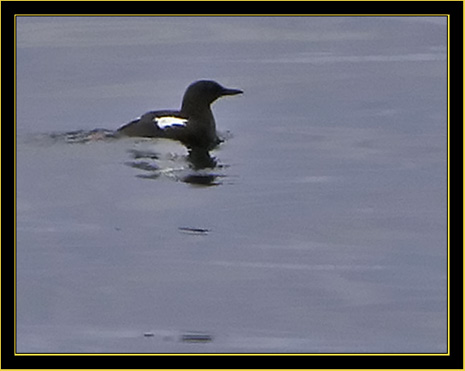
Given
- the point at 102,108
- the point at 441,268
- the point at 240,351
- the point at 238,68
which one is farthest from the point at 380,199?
the point at 238,68

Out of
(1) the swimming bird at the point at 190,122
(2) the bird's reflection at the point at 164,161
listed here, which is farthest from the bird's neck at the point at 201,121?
(2) the bird's reflection at the point at 164,161

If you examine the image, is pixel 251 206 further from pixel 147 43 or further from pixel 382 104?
pixel 147 43

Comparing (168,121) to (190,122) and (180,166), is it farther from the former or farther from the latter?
(180,166)

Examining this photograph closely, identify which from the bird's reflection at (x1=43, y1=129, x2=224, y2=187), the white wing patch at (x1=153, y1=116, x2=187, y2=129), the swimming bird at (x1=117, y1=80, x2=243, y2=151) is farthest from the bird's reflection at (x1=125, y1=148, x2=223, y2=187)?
the white wing patch at (x1=153, y1=116, x2=187, y2=129)

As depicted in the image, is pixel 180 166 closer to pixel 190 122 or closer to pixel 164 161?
pixel 164 161

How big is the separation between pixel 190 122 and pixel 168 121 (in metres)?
0.23

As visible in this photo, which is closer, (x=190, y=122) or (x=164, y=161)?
(x=164, y=161)

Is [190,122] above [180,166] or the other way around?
Answer: above

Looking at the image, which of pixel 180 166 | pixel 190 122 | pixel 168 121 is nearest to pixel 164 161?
pixel 180 166

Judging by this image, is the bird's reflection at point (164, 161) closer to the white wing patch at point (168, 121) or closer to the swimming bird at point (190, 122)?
the swimming bird at point (190, 122)

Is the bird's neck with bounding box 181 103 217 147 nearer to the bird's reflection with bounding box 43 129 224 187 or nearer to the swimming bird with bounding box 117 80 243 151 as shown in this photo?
the swimming bird with bounding box 117 80 243 151

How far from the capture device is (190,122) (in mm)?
15578

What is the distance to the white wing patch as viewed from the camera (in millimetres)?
15327

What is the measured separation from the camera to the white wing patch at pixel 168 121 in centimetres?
1533
